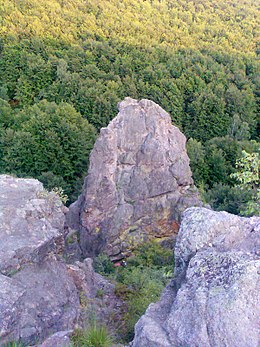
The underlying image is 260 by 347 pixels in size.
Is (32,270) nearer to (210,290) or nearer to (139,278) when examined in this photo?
(139,278)

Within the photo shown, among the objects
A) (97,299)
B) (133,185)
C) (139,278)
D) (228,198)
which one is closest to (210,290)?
(97,299)

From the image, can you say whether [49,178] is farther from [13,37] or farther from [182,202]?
[13,37]

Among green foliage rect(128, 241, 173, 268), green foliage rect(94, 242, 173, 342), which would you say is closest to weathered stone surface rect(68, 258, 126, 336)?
green foliage rect(94, 242, 173, 342)

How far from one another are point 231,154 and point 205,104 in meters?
12.1

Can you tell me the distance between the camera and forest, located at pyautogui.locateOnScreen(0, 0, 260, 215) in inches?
1337

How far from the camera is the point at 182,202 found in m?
23.8

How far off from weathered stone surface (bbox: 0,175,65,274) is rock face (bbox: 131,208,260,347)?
5836 mm

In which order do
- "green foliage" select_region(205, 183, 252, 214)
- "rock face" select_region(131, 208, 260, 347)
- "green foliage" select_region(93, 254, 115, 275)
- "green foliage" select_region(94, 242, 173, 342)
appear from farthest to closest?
1. "green foliage" select_region(205, 183, 252, 214)
2. "green foliage" select_region(93, 254, 115, 275)
3. "green foliage" select_region(94, 242, 173, 342)
4. "rock face" select_region(131, 208, 260, 347)

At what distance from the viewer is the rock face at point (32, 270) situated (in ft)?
33.6

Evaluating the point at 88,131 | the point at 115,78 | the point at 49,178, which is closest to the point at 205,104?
the point at 115,78

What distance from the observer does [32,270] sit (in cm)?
1189

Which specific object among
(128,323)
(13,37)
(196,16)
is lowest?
(128,323)

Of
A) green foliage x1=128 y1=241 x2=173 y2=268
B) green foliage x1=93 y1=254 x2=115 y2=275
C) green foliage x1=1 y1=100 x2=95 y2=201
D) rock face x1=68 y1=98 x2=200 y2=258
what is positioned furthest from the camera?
green foliage x1=1 y1=100 x2=95 y2=201

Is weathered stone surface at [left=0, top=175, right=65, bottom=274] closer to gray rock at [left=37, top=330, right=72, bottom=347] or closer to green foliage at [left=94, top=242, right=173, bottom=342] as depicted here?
green foliage at [left=94, top=242, right=173, bottom=342]
